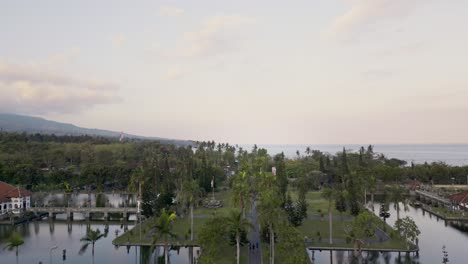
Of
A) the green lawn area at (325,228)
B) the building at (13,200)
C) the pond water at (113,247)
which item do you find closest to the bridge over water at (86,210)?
the building at (13,200)

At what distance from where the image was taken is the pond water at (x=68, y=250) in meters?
54.0

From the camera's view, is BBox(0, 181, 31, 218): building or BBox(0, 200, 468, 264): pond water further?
BBox(0, 181, 31, 218): building

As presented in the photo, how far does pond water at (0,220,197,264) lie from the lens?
177 ft

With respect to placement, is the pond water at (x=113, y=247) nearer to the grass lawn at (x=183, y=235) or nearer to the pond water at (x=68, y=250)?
the pond water at (x=68, y=250)

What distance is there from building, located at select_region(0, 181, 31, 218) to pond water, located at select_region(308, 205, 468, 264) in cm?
6540

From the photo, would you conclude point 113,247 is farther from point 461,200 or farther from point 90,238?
point 461,200

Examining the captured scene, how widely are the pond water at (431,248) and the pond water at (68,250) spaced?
2023cm

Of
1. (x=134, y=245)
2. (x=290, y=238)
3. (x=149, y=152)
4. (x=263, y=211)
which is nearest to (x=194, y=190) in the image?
(x=134, y=245)

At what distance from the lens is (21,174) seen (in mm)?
111750

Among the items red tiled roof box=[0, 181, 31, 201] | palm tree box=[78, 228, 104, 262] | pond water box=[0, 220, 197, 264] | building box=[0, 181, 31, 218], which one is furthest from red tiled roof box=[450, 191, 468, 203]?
red tiled roof box=[0, 181, 31, 201]

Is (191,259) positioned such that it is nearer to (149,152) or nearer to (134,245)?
(134,245)

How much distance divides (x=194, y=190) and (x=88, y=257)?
19755 mm

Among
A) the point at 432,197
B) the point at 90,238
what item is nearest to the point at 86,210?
the point at 90,238

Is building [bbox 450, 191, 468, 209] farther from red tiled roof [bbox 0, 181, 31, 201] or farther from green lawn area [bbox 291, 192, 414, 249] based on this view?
red tiled roof [bbox 0, 181, 31, 201]
